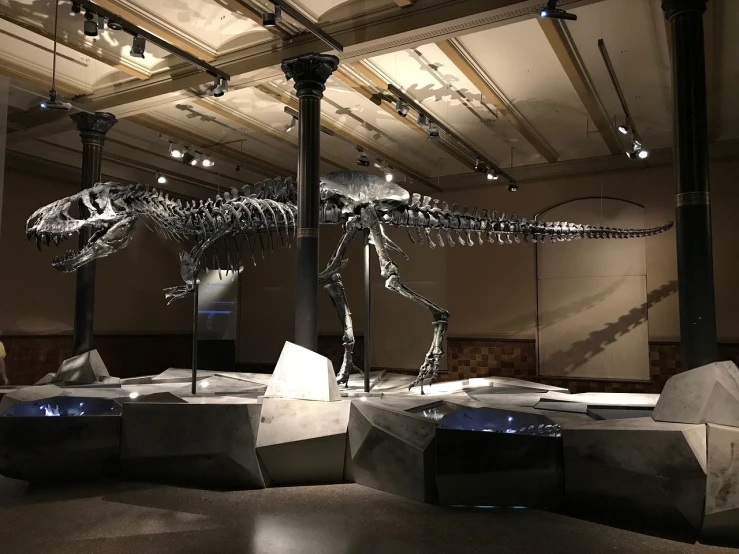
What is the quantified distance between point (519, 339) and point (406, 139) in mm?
4083

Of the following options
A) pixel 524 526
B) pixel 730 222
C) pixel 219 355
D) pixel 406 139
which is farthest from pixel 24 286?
pixel 730 222

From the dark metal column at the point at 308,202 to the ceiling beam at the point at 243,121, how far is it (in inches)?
95.1

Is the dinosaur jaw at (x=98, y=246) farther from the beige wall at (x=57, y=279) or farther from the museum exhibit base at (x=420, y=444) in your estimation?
the beige wall at (x=57, y=279)

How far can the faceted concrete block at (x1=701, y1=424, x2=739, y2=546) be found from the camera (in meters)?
3.63

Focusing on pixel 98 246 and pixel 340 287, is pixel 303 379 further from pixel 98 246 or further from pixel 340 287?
pixel 98 246

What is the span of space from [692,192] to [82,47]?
6.32 meters

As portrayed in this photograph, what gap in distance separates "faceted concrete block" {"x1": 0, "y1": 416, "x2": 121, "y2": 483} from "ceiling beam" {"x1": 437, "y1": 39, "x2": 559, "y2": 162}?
509 cm

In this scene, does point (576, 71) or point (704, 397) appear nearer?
point (704, 397)

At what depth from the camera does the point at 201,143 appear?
9672mm

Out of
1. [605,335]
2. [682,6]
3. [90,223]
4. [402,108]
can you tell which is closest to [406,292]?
[402,108]

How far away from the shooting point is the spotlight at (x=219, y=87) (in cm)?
647

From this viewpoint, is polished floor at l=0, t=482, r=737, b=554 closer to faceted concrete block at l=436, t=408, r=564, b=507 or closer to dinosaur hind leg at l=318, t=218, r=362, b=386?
faceted concrete block at l=436, t=408, r=564, b=507

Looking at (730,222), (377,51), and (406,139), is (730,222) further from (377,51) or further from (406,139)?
(377,51)

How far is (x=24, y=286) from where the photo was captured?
971cm
